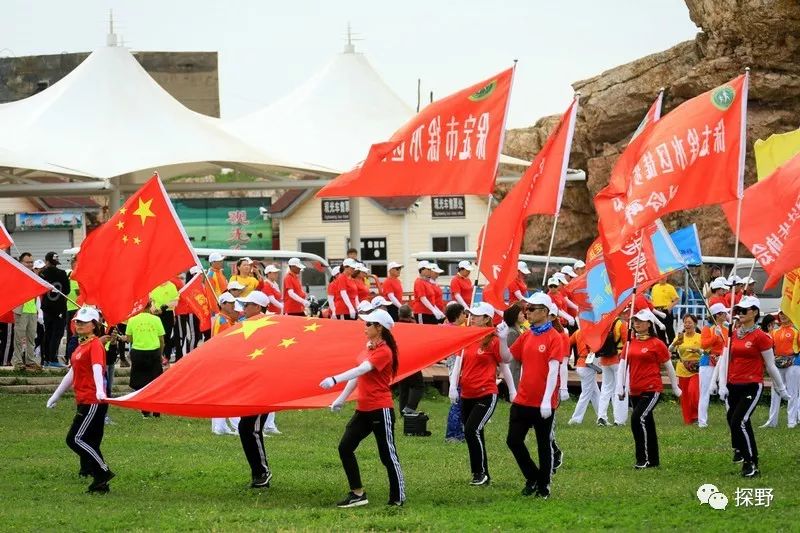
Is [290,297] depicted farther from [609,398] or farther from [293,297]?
[609,398]

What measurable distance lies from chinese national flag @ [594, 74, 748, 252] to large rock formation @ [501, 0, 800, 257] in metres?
17.7

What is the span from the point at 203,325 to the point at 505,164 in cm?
1076

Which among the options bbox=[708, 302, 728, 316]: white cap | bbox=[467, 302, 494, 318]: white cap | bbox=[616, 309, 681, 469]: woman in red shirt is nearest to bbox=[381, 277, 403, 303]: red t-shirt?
bbox=[708, 302, 728, 316]: white cap

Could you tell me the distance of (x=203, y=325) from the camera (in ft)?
87.1

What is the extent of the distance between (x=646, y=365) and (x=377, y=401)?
14.9ft

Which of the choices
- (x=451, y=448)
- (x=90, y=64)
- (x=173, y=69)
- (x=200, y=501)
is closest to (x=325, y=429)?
(x=451, y=448)

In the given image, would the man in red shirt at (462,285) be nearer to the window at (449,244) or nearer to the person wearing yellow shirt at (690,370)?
the person wearing yellow shirt at (690,370)

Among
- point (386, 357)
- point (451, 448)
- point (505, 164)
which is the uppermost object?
point (505, 164)

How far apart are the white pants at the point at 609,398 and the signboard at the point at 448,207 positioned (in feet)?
100

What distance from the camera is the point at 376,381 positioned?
14141 millimetres

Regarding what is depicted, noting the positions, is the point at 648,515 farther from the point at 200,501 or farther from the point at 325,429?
the point at 325,429

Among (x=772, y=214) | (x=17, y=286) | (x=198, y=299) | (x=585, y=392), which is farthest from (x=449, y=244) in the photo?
(x=17, y=286)

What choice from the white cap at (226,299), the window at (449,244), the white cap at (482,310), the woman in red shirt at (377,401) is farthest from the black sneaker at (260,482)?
the window at (449,244)

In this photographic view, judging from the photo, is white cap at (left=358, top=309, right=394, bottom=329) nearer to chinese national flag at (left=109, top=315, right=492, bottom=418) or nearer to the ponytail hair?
the ponytail hair
